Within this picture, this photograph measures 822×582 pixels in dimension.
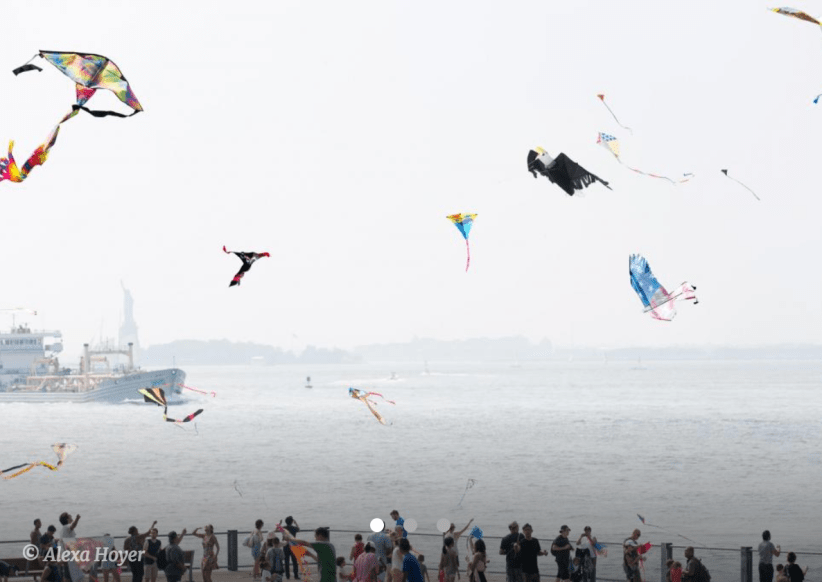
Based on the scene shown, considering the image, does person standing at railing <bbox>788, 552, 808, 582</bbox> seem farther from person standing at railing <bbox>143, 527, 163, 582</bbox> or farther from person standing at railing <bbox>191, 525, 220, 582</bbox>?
person standing at railing <bbox>143, 527, 163, 582</bbox>

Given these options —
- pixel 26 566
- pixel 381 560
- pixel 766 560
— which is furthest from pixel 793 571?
pixel 26 566

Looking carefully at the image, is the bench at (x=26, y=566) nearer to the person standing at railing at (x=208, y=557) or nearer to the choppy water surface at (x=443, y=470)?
the person standing at railing at (x=208, y=557)

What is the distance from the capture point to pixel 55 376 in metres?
151

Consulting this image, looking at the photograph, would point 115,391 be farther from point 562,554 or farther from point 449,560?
point 449,560

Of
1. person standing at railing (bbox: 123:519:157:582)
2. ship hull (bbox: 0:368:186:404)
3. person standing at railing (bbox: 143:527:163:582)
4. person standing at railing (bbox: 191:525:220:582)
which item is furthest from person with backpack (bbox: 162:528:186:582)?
ship hull (bbox: 0:368:186:404)

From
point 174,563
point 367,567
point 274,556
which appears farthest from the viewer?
point 274,556

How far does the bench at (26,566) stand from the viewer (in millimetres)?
18234

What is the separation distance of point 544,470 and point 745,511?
22586 mm

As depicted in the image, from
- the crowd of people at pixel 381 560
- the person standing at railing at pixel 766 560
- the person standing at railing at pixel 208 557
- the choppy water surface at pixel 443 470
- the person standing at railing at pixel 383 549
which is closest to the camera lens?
the crowd of people at pixel 381 560

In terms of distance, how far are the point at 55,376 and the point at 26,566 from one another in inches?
5459

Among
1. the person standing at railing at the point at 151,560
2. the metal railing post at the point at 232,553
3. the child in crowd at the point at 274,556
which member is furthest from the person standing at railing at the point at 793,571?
the person standing at railing at the point at 151,560

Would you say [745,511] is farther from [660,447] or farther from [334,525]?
[660,447]

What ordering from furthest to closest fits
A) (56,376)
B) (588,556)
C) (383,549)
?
1. (56,376)
2. (588,556)
3. (383,549)

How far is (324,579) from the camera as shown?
1405cm
